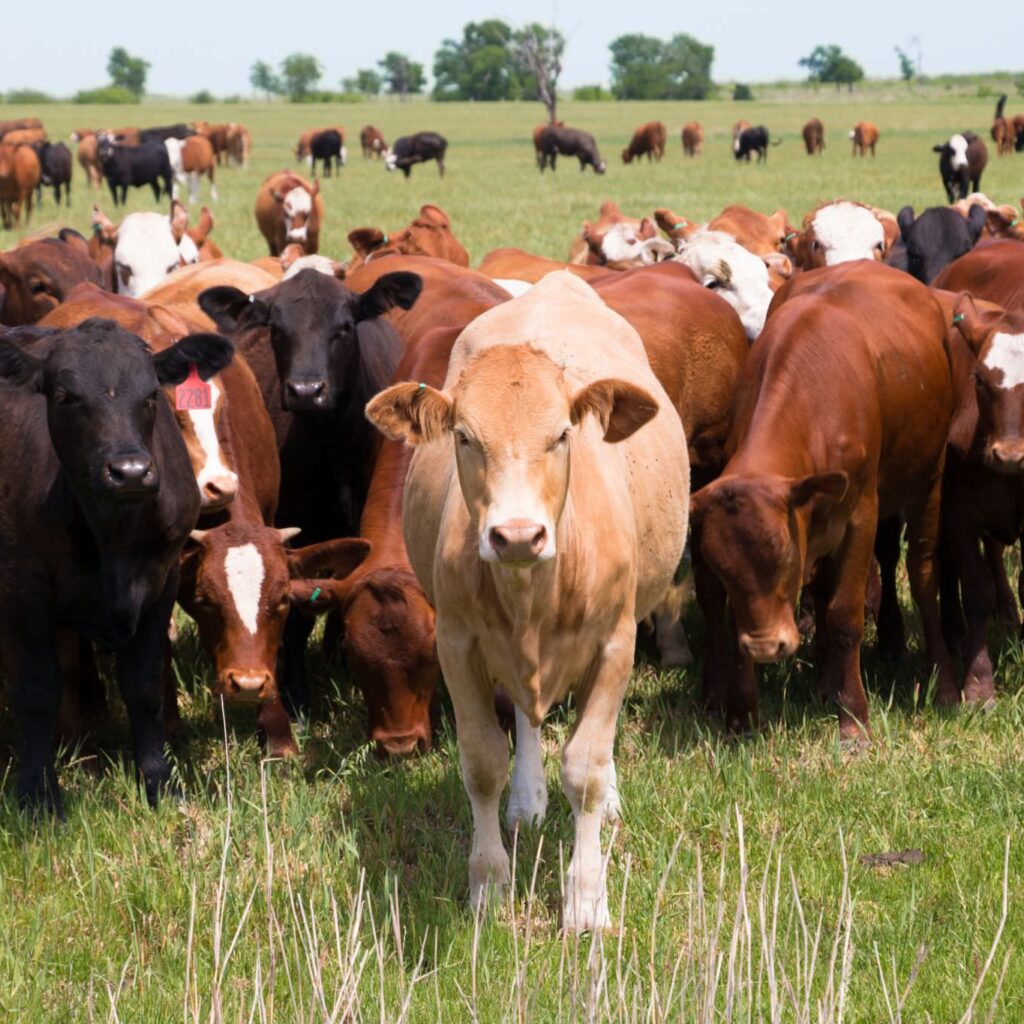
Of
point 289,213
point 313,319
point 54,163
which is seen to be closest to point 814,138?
point 54,163

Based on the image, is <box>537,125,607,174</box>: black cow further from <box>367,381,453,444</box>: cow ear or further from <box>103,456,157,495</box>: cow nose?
A: <box>367,381,453,444</box>: cow ear

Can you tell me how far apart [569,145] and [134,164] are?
543 inches

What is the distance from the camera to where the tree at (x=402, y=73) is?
167650mm

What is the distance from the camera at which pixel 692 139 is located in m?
53.0

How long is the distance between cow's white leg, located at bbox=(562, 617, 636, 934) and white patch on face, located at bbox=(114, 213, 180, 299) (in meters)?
7.40

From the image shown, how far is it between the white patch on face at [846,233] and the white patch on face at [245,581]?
5.35 m

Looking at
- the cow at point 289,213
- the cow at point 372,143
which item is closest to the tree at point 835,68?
the cow at point 372,143

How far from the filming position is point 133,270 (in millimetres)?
11414

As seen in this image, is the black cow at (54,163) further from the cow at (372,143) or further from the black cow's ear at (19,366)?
the black cow's ear at (19,366)

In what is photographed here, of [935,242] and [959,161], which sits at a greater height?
[959,161]

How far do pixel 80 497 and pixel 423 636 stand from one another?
1322 millimetres

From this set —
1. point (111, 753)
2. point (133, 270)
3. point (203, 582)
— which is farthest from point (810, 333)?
point (133, 270)

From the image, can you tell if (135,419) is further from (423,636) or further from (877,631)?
(877,631)

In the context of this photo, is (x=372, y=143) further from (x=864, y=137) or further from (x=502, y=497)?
(x=502, y=497)
